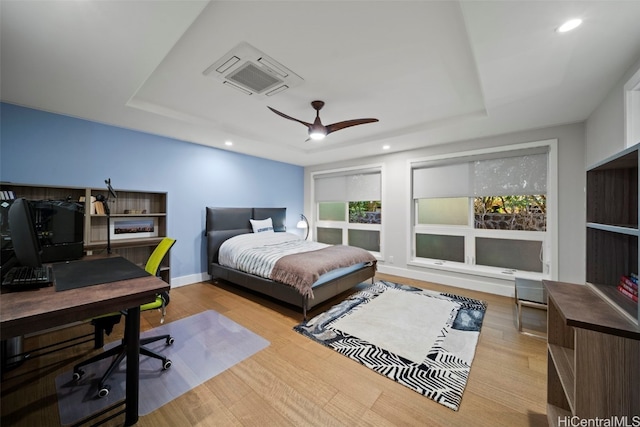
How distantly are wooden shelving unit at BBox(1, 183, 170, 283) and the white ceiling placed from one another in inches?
37.4

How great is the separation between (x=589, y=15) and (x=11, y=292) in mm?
3572

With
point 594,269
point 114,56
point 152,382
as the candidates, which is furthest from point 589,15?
point 152,382

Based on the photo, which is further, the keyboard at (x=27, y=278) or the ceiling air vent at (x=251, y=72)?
the ceiling air vent at (x=251, y=72)

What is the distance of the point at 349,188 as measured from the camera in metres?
5.37

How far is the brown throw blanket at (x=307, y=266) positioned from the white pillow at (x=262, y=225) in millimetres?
1672

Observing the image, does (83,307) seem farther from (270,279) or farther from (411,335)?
(411,335)

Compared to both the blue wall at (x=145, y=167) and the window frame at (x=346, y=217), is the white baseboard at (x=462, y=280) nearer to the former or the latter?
the window frame at (x=346, y=217)

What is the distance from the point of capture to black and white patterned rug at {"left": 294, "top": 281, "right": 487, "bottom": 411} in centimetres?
182

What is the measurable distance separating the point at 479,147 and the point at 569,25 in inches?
98.2

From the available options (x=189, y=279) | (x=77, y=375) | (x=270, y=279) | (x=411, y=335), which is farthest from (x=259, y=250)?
(x=411, y=335)

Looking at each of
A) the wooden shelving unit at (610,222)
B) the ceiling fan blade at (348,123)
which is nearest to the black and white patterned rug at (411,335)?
the wooden shelving unit at (610,222)

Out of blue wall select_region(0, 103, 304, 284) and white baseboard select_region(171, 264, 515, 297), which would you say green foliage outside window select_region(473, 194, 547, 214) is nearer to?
white baseboard select_region(171, 264, 515, 297)

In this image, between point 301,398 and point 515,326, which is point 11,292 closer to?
point 301,398

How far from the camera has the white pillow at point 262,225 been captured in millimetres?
4715
